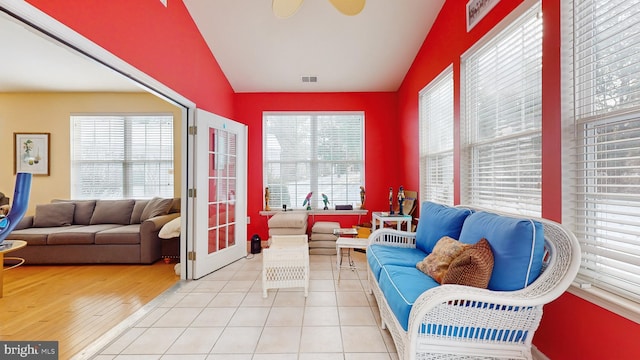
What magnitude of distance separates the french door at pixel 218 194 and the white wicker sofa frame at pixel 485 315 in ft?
8.84

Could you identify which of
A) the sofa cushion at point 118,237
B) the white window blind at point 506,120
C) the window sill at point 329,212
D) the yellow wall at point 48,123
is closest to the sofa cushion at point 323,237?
the window sill at point 329,212

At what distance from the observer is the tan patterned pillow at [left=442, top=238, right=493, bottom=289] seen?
4.77ft

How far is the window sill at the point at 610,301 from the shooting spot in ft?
3.88

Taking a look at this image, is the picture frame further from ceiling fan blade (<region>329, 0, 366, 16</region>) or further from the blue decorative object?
the blue decorative object

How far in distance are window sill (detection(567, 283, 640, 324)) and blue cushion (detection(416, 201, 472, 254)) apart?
0.81 meters

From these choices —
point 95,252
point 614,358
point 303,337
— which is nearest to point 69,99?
point 95,252

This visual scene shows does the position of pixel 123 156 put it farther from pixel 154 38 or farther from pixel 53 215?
pixel 154 38

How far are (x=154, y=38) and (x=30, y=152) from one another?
13.2 feet


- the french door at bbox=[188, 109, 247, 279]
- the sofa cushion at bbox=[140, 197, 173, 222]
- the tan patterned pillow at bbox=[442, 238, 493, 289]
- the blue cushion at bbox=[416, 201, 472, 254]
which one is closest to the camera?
the tan patterned pillow at bbox=[442, 238, 493, 289]

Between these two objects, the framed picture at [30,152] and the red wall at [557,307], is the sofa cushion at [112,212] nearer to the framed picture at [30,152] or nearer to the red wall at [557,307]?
the framed picture at [30,152]

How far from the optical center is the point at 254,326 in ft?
7.20

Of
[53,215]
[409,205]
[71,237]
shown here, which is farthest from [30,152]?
[409,205]

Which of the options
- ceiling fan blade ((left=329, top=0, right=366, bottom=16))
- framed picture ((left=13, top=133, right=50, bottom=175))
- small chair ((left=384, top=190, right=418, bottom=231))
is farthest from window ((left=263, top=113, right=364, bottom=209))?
framed picture ((left=13, top=133, right=50, bottom=175))

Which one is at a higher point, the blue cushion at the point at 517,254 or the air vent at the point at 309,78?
the air vent at the point at 309,78
